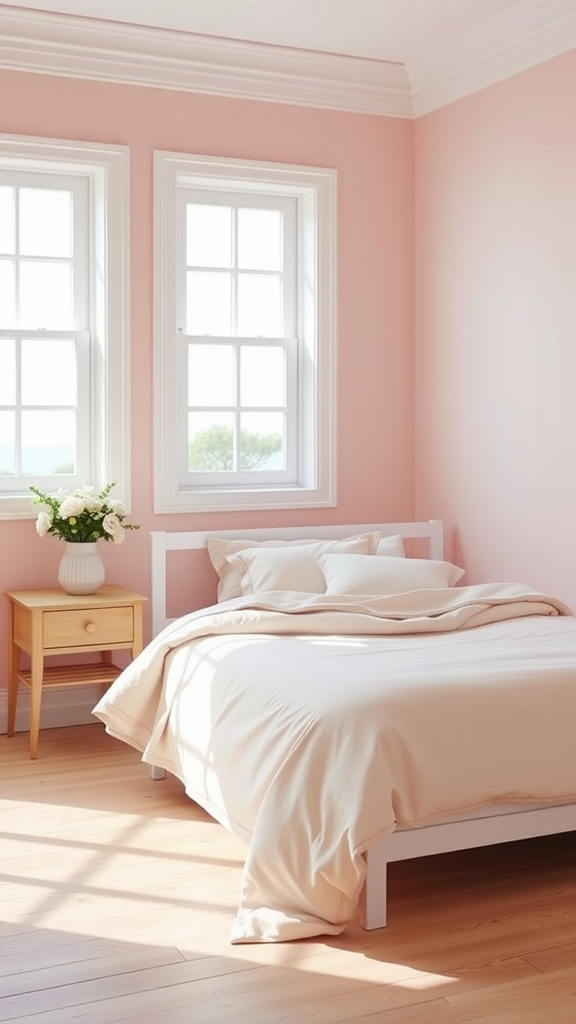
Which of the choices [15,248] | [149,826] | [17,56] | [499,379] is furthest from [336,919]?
[17,56]

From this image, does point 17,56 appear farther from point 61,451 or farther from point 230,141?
point 61,451

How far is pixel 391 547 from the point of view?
5.09m

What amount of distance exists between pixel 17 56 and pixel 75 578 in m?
2.15

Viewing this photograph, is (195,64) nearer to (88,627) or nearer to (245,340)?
(245,340)

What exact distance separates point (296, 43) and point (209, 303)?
1184 millimetres

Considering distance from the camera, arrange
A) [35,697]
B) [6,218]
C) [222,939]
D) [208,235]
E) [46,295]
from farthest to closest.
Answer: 1. [208,235]
2. [46,295]
3. [6,218]
4. [35,697]
5. [222,939]

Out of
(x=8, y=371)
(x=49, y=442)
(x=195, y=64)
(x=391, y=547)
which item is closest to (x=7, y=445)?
(x=49, y=442)

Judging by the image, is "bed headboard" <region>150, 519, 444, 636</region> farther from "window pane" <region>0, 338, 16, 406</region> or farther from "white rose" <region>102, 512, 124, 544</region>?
"window pane" <region>0, 338, 16, 406</region>

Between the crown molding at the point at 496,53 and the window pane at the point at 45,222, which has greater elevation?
the crown molding at the point at 496,53

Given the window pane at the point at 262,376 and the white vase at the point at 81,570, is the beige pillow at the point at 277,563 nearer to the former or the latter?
the white vase at the point at 81,570

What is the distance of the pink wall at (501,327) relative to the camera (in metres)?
4.63

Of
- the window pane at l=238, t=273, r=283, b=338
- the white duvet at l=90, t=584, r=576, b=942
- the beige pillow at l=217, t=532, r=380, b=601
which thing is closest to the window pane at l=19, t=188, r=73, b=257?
the window pane at l=238, t=273, r=283, b=338

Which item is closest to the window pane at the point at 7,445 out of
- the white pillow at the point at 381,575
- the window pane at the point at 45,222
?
the window pane at the point at 45,222

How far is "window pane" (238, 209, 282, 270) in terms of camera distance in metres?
5.39
